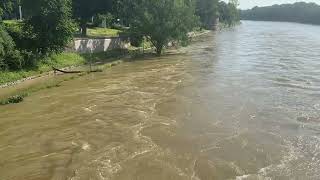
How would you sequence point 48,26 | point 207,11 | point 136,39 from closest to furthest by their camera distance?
point 48,26
point 136,39
point 207,11

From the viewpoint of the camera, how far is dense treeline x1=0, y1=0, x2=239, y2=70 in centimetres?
3919

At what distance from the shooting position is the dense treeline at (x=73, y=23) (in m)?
39.2

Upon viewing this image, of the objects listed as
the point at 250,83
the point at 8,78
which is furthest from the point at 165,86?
the point at 8,78

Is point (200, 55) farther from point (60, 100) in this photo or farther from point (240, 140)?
point (240, 140)

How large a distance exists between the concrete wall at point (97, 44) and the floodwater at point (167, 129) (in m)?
10.5

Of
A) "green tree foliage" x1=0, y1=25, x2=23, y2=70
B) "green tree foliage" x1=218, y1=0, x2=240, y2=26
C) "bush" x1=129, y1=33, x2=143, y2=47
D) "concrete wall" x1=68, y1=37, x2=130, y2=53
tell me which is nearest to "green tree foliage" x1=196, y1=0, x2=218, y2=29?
"green tree foliage" x1=218, y1=0, x2=240, y2=26

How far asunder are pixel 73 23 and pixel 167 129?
24531 mm

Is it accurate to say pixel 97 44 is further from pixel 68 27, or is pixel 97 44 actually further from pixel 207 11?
pixel 207 11

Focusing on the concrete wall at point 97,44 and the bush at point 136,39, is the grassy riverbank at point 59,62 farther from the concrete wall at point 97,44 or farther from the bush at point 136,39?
the bush at point 136,39

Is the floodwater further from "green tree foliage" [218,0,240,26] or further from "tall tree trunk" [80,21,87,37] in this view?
"green tree foliage" [218,0,240,26]

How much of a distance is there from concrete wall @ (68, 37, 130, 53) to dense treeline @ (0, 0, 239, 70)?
73.1 inches

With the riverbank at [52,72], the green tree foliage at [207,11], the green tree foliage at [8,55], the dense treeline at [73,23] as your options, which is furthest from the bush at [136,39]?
the green tree foliage at [207,11]

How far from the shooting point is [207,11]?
116 meters

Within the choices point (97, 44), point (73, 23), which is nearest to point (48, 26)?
point (73, 23)
